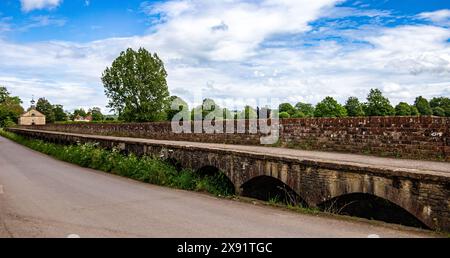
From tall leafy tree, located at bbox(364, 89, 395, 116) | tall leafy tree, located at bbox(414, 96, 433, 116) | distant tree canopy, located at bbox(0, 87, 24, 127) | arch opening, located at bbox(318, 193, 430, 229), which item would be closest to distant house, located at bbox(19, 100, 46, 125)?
distant tree canopy, located at bbox(0, 87, 24, 127)

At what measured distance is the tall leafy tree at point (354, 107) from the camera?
6731cm

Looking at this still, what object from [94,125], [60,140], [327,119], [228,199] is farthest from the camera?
[94,125]

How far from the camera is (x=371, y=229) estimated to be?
5949mm

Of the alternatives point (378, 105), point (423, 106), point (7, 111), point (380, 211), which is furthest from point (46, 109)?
point (380, 211)

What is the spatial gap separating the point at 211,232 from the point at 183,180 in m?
4.97

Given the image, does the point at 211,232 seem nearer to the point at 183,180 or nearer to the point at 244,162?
the point at 244,162

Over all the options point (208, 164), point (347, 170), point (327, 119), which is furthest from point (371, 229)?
point (208, 164)

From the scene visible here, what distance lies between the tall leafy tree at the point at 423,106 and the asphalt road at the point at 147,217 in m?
71.0

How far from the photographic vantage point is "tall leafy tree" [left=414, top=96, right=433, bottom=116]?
70.8 m

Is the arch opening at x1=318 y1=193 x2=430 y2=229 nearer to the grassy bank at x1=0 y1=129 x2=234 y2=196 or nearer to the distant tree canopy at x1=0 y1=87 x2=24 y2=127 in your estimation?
the grassy bank at x1=0 y1=129 x2=234 y2=196

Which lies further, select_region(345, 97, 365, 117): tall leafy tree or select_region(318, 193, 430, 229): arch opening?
select_region(345, 97, 365, 117): tall leafy tree

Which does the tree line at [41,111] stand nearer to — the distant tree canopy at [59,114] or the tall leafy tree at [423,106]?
the distant tree canopy at [59,114]

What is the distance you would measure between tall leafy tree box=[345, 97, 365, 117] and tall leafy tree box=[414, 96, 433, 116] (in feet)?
37.7

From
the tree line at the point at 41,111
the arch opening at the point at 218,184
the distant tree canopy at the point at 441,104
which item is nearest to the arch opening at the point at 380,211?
the arch opening at the point at 218,184
